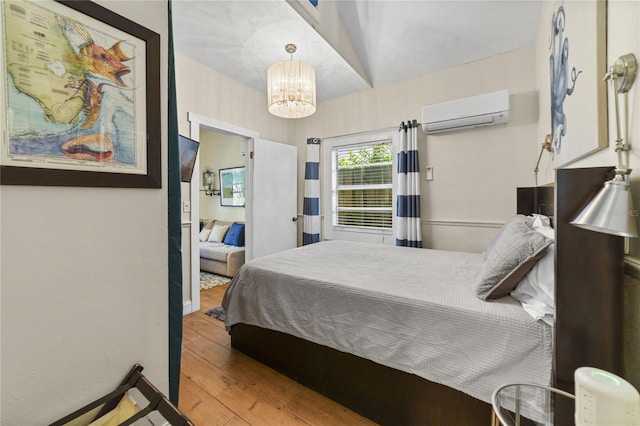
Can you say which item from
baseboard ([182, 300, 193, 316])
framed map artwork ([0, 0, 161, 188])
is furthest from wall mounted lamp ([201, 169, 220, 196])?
framed map artwork ([0, 0, 161, 188])

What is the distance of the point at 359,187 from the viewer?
12.2 feet

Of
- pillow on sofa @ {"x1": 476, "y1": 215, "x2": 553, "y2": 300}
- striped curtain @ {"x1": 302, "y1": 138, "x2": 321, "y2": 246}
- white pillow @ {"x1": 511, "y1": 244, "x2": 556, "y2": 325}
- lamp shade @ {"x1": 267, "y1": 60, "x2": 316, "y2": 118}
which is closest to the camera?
white pillow @ {"x1": 511, "y1": 244, "x2": 556, "y2": 325}

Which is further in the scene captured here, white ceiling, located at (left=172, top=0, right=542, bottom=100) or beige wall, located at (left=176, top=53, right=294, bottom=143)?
beige wall, located at (left=176, top=53, right=294, bottom=143)

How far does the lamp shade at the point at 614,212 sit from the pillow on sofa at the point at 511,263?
580 mm

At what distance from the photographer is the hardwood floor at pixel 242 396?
146cm

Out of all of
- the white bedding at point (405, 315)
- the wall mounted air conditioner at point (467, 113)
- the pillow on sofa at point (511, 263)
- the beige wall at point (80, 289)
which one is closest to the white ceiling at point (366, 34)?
the wall mounted air conditioner at point (467, 113)

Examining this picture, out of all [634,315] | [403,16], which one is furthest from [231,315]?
[403,16]

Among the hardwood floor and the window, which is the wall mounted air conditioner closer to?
the window

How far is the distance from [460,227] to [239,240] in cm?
321

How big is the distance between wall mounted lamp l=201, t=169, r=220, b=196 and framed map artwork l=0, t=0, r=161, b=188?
191 inches

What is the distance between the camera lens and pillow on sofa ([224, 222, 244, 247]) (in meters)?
4.40

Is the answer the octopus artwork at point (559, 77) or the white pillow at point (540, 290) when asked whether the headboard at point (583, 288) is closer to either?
the white pillow at point (540, 290)

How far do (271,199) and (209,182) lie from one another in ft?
8.28

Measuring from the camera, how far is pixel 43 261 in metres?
0.70
